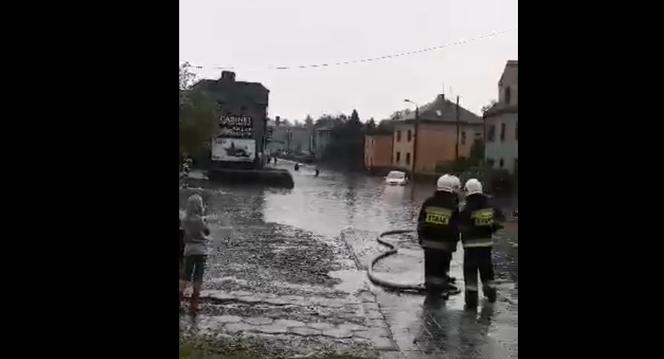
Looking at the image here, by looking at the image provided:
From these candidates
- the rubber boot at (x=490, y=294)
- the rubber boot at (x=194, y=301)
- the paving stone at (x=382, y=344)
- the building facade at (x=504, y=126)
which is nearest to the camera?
the building facade at (x=504, y=126)

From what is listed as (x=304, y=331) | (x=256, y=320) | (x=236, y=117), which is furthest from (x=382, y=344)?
(x=236, y=117)

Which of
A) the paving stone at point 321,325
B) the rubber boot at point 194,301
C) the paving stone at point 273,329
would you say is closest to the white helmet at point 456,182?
the paving stone at point 321,325

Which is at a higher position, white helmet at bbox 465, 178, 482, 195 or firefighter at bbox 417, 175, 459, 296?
white helmet at bbox 465, 178, 482, 195

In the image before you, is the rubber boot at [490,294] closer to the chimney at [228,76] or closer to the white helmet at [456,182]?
the white helmet at [456,182]

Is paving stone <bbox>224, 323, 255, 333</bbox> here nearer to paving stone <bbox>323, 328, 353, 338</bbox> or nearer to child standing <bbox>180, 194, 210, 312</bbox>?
child standing <bbox>180, 194, 210, 312</bbox>

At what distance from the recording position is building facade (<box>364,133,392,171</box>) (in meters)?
4.36

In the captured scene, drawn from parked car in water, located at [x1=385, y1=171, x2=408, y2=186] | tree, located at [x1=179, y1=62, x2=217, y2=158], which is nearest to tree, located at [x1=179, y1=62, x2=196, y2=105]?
tree, located at [x1=179, y1=62, x2=217, y2=158]

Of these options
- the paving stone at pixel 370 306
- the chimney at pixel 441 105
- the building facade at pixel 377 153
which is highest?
the chimney at pixel 441 105

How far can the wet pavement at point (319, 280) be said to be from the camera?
424cm

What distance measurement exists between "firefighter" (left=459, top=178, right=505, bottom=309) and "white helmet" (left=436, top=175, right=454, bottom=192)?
0.18 m

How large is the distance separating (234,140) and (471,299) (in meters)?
2.74
